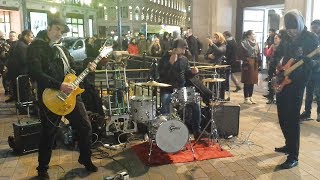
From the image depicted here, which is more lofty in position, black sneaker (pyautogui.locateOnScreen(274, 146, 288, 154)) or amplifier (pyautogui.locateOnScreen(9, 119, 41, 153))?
amplifier (pyautogui.locateOnScreen(9, 119, 41, 153))

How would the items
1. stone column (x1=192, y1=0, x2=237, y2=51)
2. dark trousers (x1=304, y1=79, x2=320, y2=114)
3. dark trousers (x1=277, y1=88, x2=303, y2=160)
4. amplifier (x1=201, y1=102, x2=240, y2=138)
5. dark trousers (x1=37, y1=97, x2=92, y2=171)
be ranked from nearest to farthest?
dark trousers (x1=37, y1=97, x2=92, y2=171) < dark trousers (x1=277, y1=88, x2=303, y2=160) < amplifier (x1=201, y1=102, x2=240, y2=138) < dark trousers (x1=304, y1=79, x2=320, y2=114) < stone column (x1=192, y1=0, x2=237, y2=51)

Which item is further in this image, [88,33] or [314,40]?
[88,33]

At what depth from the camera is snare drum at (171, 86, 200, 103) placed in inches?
230

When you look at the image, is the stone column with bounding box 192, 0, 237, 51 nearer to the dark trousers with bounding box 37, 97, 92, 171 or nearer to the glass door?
the glass door

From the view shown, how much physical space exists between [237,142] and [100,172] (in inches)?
108

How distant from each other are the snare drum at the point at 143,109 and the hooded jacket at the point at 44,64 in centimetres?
163

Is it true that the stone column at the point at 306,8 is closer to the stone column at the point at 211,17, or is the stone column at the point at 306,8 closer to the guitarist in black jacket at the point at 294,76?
the stone column at the point at 211,17

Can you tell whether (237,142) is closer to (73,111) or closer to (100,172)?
(100,172)

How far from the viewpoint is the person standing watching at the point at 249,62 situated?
31.9 feet

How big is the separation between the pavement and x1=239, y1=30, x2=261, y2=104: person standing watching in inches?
114

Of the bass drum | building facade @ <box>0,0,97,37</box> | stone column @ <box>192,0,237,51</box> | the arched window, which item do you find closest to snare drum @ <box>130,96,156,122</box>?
the bass drum

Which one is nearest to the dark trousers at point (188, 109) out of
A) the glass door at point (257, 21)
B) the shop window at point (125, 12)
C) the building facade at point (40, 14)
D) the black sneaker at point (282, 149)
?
the black sneaker at point (282, 149)

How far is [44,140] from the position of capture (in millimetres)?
4672

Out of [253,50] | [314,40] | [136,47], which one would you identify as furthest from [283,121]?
[136,47]
